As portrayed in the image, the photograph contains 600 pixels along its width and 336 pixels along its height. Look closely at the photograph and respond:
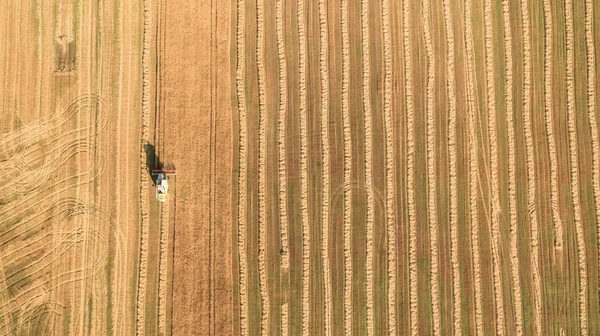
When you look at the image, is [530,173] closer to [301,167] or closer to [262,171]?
[301,167]

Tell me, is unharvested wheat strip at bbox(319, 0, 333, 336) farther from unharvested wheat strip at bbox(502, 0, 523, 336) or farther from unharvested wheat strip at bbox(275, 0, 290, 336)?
unharvested wheat strip at bbox(502, 0, 523, 336)

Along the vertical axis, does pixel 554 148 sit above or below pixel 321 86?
below

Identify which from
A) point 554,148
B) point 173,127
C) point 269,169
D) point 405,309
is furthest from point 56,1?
point 554,148

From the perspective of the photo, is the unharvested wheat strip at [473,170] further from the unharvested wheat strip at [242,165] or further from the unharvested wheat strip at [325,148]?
the unharvested wheat strip at [242,165]

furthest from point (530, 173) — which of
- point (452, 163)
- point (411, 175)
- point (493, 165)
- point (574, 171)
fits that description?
point (411, 175)

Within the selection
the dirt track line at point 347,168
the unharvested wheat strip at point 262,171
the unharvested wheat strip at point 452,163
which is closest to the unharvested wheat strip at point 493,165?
the unharvested wheat strip at point 452,163

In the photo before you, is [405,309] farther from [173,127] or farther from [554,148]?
[173,127]

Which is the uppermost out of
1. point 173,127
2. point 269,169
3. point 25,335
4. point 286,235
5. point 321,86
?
point 321,86

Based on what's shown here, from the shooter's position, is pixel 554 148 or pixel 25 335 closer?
pixel 25 335
